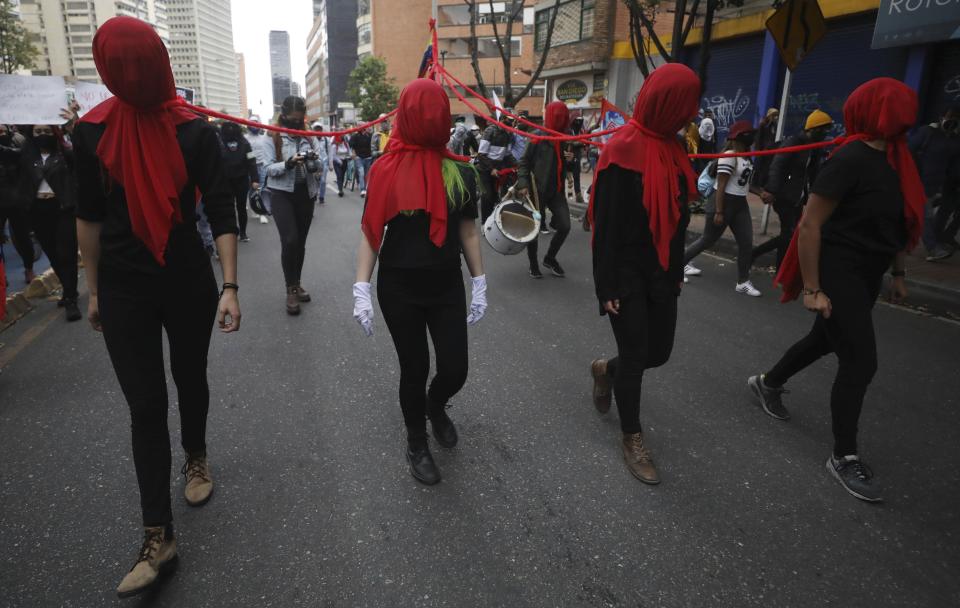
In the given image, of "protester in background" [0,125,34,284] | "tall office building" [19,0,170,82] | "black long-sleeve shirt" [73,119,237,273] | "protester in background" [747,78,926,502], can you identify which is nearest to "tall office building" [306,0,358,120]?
"tall office building" [19,0,170,82]

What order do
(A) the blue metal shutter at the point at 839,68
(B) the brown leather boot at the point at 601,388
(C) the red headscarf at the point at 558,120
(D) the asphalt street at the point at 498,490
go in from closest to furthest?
(D) the asphalt street at the point at 498,490, (B) the brown leather boot at the point at 601,388, (C) the red headscarf at the point at 558,120, (A) the blue metal shutter at the point at 839,68

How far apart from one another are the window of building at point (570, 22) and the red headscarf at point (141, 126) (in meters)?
22.7

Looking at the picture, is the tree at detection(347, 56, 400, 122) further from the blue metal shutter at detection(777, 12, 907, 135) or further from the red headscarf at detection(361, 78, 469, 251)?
the red headscarf at detection(361, 78, 469, 251)

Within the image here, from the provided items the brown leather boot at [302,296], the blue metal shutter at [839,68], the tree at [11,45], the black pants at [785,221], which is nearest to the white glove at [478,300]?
the brown leather boot at [302,296]

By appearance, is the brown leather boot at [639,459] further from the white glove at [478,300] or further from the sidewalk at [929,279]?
the sidewalk at [929,279]

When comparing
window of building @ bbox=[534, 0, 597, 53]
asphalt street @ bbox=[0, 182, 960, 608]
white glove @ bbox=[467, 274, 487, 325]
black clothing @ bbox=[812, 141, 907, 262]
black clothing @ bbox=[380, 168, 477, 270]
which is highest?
window of building @ bbox=[534, 0, 597, 53]

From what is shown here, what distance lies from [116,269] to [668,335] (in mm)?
2359

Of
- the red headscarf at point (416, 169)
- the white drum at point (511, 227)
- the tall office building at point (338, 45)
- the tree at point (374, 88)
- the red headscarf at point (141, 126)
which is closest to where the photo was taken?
the red headscarf at point (141, 126)

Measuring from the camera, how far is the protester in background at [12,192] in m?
5.68

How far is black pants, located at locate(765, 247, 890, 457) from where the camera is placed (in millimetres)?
2721

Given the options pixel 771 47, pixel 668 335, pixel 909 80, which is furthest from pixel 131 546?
pixel 771 47

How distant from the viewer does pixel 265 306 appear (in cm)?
586

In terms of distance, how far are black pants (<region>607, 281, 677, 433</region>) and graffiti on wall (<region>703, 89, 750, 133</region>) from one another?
1482cm

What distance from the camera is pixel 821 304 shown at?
2.75 meters
